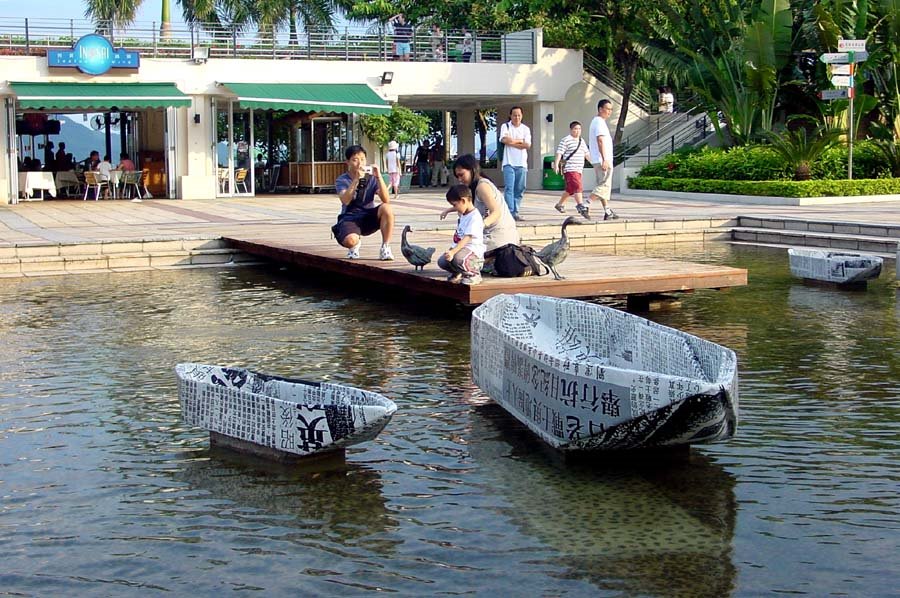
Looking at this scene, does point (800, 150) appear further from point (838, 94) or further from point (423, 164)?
point (423, 164)

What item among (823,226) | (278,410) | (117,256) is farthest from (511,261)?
(823,226)

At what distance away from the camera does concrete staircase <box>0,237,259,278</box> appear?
1557 cm

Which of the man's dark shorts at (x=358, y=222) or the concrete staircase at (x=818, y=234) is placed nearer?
the man's dark shorts at (x=358, y=222)

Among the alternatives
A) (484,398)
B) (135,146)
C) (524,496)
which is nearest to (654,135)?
(135,146)

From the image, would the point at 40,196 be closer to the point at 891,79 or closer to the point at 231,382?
the point at 891,79

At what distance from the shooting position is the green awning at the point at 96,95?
27219 mm

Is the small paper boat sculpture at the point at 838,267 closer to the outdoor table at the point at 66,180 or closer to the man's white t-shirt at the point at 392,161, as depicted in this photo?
the man's white t-shirt at the point at 392,161

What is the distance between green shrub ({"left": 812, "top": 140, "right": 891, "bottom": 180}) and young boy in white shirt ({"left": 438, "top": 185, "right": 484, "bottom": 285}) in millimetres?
16621

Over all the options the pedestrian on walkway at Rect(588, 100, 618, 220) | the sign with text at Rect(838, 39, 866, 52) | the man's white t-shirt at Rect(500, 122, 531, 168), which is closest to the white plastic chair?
the man's white t-shirt at Rect(500, 122, 531, 168)

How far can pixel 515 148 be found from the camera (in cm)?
1820

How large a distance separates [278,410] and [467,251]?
4445 millimetres

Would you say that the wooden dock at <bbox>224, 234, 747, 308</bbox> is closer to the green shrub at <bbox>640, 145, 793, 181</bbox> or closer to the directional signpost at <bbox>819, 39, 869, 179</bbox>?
the directional signpost at <bbox>819, 39, 869, 179</bbox>

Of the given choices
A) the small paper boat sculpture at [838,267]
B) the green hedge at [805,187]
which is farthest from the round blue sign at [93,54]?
the small paper boat sculpture at [838,267]

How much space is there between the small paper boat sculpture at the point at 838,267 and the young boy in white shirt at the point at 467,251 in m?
4.84
